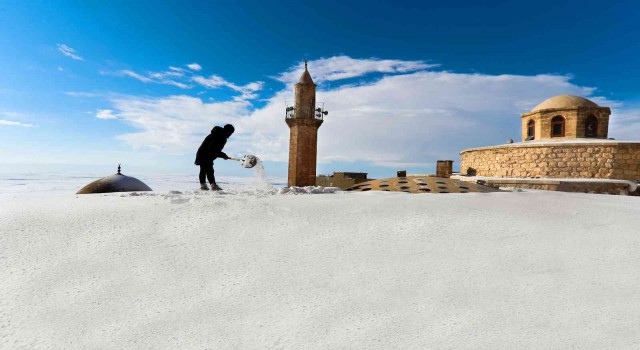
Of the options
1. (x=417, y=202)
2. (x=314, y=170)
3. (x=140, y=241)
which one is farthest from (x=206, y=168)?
(x=314, y=170)

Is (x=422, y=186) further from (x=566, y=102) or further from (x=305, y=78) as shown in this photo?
(x=566, y=102)

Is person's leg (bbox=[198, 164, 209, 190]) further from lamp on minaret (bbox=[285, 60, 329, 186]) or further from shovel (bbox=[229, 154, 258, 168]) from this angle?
lamp on minaret (bbox=[285, 60, 329, 186])

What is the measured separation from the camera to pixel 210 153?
7238 millimetres

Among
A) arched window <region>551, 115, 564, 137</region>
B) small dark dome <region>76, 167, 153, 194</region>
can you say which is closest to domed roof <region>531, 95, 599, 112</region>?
arched window <region>551, 115, 564, 137</region>

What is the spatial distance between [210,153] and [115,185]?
7824mm

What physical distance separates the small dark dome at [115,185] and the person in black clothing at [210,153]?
23.5 ft

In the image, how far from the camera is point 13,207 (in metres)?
4.89

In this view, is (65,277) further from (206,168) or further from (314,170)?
(314,170)

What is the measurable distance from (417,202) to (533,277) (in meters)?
2.18

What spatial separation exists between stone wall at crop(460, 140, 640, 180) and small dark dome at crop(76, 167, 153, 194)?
1720 centimetres

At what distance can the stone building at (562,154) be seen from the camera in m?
16.9

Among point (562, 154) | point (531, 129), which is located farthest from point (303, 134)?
point (531, 129)

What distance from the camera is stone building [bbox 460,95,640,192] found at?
1691cm

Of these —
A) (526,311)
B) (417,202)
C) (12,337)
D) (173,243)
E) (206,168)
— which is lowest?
(12,337)
